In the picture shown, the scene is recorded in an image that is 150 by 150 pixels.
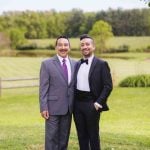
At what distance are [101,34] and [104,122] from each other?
50425mm

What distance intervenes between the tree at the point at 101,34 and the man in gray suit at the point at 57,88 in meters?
57.9

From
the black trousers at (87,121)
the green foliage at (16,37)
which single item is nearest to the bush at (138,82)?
the black trousers at (87,121)

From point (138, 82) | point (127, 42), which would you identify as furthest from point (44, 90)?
point (127, 42)

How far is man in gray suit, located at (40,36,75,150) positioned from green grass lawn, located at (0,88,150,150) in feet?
5.42

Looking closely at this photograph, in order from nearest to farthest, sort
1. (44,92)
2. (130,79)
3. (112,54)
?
(44,92)
(130,79)
(112,54)

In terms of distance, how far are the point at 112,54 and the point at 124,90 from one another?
3980 centimetres

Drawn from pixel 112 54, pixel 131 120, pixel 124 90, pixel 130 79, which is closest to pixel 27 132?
pixel 131 120

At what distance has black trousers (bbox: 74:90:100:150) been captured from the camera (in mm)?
6117

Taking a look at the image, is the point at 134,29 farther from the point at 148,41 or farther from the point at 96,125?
the point at 96,125

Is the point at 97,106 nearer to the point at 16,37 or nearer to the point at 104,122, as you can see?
the point at 104,122

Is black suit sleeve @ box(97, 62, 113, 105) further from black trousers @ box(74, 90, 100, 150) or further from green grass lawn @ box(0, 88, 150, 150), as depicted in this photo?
green grass lawn @ box(0, 88, 150, 150)

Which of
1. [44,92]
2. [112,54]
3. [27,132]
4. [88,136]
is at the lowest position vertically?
[112,54]

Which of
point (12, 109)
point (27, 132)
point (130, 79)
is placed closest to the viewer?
point (27, 132)

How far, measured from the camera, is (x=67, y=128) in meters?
6.32
